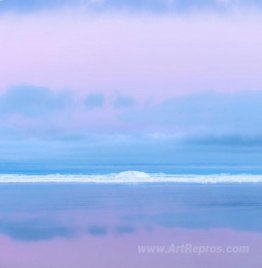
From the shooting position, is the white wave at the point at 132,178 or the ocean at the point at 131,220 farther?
the white wave at the point at 132,178

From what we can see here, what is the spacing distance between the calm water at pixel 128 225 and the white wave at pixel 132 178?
0.12ft

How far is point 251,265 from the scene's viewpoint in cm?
303

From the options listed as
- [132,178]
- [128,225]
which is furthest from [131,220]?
[132,178]

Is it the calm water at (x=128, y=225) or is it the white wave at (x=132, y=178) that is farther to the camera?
the white wave at (x=132, y=178)

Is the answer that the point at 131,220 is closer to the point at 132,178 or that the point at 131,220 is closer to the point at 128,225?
the point at 128,225

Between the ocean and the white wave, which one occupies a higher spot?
the white wave

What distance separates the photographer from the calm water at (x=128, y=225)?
121 inches

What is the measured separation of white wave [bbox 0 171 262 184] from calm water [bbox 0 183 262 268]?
1.4 inches

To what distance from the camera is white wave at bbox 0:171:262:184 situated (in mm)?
3205

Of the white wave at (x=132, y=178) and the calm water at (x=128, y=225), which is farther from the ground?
the white wave at (x=132, y=178)

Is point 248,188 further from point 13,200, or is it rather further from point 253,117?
point 13,200

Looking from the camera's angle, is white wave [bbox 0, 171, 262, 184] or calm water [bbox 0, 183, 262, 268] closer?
calm water [bbox 0, 183, 262, 268]

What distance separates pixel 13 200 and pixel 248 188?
4.08ft

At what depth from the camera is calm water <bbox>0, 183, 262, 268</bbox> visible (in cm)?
306
